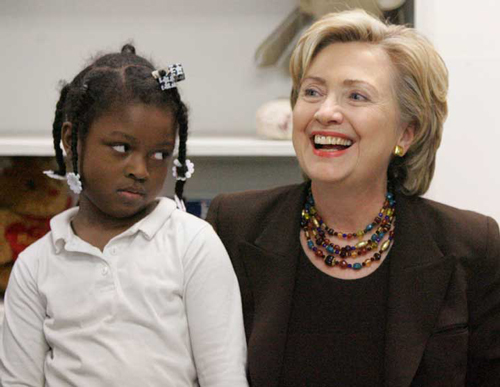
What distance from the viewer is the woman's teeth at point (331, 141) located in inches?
52.8

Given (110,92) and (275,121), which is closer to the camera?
(110,92)

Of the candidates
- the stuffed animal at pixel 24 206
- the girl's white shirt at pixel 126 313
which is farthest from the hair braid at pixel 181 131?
the stuffed animal at pixel 24 206

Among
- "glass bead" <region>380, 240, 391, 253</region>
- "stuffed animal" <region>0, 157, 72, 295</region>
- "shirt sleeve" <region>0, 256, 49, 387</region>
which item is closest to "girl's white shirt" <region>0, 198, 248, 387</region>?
"shirt sleeve" <region>0, 256, 49, 387</region>

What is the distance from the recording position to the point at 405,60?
4.61ft

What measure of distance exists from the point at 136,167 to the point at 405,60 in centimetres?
56

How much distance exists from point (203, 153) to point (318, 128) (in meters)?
0.50

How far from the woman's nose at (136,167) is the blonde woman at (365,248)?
1.07 feet

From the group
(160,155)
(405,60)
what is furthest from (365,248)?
(160,155)

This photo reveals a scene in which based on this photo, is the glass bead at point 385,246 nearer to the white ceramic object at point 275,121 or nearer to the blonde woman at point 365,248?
the blonde woman at point 365,248

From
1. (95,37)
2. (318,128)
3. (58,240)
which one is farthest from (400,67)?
(95,37)

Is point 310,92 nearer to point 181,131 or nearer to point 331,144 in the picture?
point 331,144

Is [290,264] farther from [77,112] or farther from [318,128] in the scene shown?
[77,112]

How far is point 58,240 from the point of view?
1.25 m

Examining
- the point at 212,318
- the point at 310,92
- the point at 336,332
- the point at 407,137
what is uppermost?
the point at 310,92
